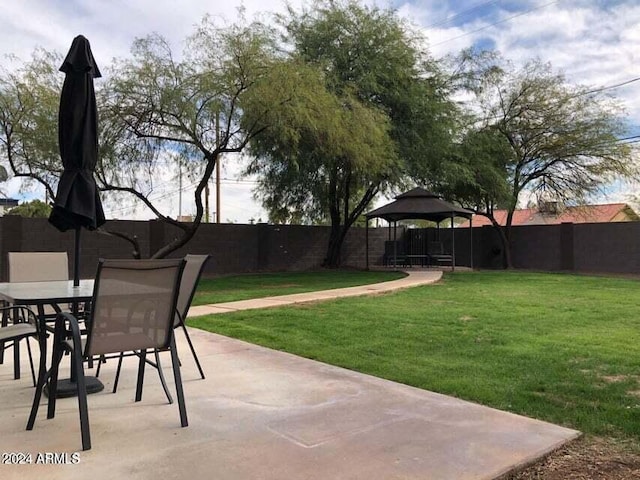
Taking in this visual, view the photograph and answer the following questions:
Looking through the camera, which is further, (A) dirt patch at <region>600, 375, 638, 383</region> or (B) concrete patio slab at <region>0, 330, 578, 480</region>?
(A) dirt patch at <region>600, 375, 638, 383</region>

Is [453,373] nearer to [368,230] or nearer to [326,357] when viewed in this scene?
[326,357]

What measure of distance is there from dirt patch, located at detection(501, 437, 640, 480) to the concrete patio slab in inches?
2.5

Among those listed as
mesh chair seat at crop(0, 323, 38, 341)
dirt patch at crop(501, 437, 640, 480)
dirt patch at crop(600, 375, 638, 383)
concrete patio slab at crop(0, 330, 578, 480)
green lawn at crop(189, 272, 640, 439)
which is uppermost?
mesh chair seat at crop(0, 323, 38, 341)

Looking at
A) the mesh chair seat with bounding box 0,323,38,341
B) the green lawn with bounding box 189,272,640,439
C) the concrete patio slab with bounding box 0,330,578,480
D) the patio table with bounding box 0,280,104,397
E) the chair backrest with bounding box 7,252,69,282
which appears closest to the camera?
the concrete patio slab with bounding box 0,330,578,480

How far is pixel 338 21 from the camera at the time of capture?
15156 millimetres

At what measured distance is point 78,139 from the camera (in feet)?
13.9

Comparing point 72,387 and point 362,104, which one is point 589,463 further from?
point 362,104

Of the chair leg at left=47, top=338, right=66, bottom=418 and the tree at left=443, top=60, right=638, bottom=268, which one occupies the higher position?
the tree at left=443, top=60, right=638, bottom=268

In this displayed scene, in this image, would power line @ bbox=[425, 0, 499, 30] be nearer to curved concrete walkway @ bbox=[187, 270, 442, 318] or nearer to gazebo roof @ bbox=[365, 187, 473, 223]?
gazebo roof @ bbox=[365, 187, 473, 223]

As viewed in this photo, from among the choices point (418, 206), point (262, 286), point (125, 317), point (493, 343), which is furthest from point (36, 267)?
point (418, 206)

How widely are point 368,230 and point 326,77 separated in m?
6.80

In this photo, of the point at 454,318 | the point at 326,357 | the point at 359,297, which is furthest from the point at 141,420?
the point at 359,297

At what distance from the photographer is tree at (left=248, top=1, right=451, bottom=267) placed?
13.4 m

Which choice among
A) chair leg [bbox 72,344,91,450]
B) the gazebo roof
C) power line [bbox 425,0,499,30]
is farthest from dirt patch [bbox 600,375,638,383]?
power line [bbox 425,0,499,30]
